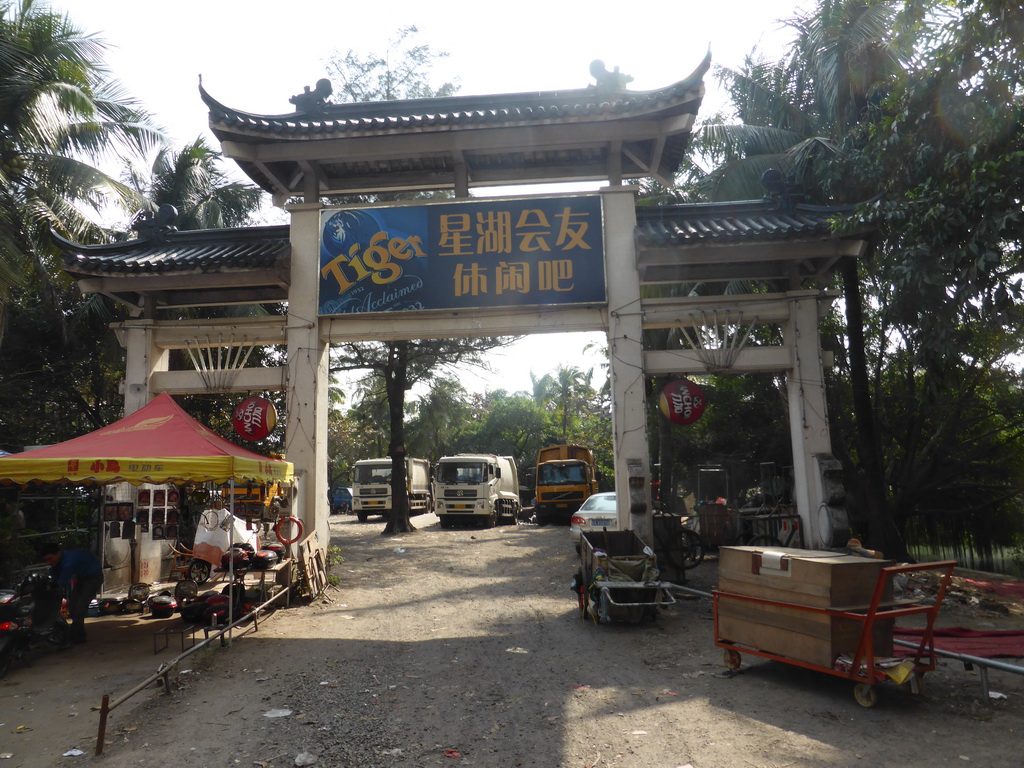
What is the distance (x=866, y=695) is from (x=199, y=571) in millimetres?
8377

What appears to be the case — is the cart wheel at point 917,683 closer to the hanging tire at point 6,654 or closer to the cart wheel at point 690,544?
the cart wheel at point 690,544

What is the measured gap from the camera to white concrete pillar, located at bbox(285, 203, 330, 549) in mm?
10664

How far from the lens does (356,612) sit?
399 inches

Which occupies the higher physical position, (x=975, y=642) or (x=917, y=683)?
(x=975, y=642)

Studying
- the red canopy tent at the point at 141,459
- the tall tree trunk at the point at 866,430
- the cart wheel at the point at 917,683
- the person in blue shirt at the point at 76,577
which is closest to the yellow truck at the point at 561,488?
the tall tree trunk at the point at 866,430

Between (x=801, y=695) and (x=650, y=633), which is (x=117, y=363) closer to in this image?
(x=650, y=633)

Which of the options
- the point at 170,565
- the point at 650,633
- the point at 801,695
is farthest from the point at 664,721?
the point at 170,565

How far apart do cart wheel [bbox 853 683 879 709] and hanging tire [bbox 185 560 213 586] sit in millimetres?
8079

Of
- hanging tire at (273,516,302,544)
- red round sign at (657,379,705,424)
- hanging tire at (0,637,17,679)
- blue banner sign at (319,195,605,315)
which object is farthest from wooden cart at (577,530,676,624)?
hanging tire at (0,637,17,679)

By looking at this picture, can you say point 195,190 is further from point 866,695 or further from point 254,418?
point 866,695

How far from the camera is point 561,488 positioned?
25.7 metres

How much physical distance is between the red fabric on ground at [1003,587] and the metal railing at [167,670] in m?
11.4

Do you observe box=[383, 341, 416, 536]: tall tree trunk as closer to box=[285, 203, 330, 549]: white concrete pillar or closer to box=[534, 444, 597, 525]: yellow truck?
box=[534, 444, 597, 525]: yellow truck

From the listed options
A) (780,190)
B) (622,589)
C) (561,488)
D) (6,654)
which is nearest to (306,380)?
(6,654)
